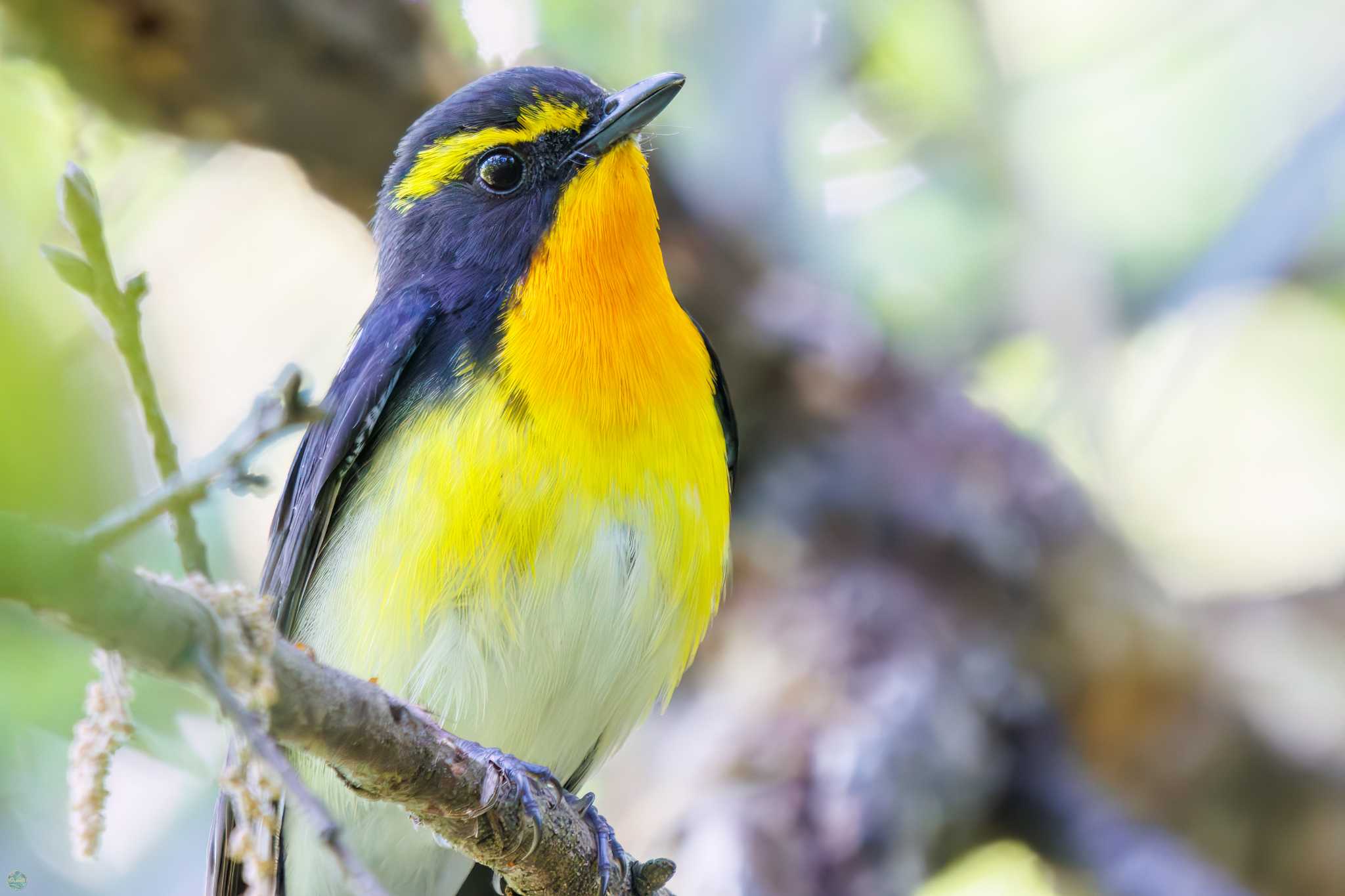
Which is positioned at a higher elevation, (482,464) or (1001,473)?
(1001,473)

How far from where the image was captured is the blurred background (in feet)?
17.3

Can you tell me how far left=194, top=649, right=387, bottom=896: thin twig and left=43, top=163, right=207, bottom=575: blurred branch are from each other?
201 mm

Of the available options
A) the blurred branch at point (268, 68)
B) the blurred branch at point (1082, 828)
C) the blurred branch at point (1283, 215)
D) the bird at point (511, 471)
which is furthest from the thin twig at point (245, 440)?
the blurred branch at point (1283, 215)

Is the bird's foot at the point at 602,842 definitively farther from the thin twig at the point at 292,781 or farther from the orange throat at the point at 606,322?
the thin twig at the point at 292,781

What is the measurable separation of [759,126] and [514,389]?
442 centimetres

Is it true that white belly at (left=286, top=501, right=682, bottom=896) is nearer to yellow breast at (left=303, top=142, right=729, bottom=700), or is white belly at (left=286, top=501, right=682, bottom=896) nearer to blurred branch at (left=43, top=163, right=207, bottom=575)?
yellow breast at (left=303, top=142, right=729, bottom=700)

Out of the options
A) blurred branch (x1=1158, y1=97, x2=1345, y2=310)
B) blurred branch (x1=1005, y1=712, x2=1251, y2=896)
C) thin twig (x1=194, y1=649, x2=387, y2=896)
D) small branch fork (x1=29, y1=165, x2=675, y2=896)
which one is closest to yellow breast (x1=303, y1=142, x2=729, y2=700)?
small branch fork (x1=29, y1=165, x2=675, y2=896)

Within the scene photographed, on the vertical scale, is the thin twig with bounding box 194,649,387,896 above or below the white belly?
below

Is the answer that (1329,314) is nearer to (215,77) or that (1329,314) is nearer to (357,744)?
(215,77)

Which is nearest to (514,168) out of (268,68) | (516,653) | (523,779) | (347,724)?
(516,653)

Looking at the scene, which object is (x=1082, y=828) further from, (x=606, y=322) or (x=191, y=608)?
(x=191, y=608)

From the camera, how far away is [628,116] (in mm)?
4129

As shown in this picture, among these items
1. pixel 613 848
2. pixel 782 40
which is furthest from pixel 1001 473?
pixel 613 848

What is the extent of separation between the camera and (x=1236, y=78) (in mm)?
8023
